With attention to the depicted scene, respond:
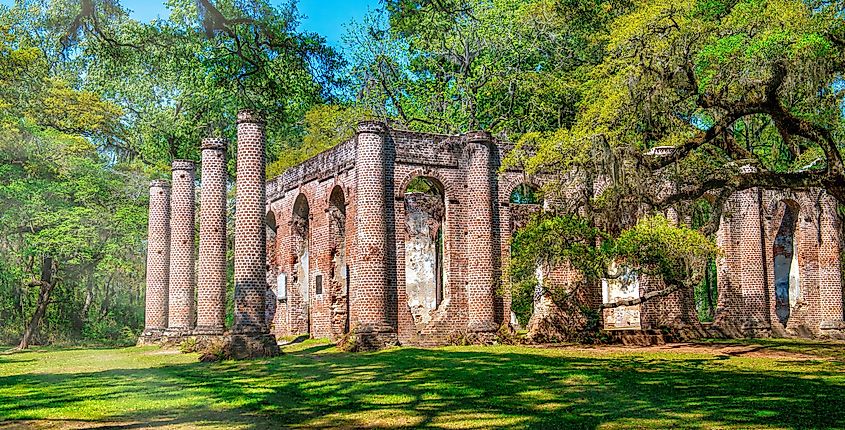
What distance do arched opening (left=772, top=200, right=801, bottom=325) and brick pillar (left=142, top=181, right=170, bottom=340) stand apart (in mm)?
21627

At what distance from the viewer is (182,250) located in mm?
29328

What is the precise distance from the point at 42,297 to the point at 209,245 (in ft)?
38.2

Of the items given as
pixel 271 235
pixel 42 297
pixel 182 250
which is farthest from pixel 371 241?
pixel 42 297

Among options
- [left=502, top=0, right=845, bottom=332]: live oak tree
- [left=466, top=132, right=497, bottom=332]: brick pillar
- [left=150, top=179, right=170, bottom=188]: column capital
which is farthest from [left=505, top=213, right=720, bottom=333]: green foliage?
[left=150, top=179, right=170, bottom=188]: column capital

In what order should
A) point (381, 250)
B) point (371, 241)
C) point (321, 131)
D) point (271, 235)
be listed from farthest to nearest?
point (321, 131) < point (271, 235) < point (381, 250) < point (371, 241)

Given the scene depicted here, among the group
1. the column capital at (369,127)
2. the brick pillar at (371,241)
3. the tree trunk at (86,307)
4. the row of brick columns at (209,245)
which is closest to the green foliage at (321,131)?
the row of brick columns at (209,245)

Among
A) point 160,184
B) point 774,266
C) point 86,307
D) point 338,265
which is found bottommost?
point 86,307

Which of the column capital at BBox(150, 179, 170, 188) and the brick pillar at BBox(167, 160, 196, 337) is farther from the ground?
the column capital at BBox(150, 179, 170, 188)

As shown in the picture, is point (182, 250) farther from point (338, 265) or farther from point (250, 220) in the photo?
point (250, 220)

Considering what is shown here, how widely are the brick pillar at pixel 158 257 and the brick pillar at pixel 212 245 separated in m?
5.48

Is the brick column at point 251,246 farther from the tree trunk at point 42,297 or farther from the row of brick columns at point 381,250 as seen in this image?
the tree trunk at point 42,297

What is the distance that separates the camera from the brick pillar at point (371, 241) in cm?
2402

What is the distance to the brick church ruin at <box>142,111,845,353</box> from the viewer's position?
24109mm

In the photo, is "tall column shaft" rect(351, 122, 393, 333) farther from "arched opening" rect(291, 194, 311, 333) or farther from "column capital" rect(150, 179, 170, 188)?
"column capital" rect(150, 179, 170, 188)
